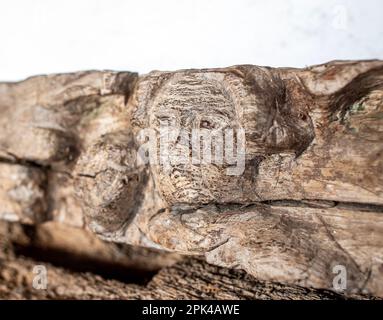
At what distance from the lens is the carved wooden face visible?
153 centimetres

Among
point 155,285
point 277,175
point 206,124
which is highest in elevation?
point 206,124

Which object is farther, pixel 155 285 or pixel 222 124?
pixel 155 285

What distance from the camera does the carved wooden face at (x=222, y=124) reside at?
153cm

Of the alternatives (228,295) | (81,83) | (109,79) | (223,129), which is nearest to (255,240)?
(228,295)

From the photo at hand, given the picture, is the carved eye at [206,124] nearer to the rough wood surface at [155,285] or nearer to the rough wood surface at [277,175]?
the rough wood surface at [277,175]

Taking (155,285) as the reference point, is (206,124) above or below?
above

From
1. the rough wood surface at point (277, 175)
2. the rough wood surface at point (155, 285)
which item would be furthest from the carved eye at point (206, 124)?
the rough wood surface at point (155, 285)

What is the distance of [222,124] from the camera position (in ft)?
5.08

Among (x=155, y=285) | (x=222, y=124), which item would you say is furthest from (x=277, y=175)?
(x=155, y=285)

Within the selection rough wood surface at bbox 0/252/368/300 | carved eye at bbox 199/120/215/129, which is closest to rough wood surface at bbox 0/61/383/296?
carved eye at bbox 199/120/215/129

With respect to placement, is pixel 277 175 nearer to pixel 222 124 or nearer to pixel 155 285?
pixel 222 124

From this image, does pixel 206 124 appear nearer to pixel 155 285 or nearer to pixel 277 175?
pixel 277 175

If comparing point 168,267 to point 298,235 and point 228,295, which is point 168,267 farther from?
point 298,235

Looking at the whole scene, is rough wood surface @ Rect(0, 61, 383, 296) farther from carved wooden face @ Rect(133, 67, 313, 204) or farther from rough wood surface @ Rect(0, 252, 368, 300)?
rough wood surface @ Rect(0, 252, 368, 300)
